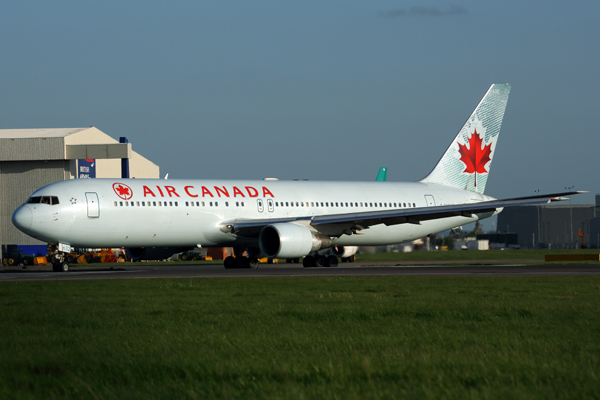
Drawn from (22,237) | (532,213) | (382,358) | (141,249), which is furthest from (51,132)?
(532,213)

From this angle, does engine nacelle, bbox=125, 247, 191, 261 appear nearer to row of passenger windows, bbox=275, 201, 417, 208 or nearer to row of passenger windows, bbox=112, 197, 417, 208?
row of passenger windows, bbox=112, 197, 417, 208

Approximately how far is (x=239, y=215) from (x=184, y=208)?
2691 mm

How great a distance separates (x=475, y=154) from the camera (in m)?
41.0

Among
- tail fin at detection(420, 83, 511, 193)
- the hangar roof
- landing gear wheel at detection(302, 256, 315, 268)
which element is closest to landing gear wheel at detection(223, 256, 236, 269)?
landing gear wheel at detection(302, 256, 315, 268)

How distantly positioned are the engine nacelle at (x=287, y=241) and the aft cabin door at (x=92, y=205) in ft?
21.1

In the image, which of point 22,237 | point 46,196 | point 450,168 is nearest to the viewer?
point 46,196

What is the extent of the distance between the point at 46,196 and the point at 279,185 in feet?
35.4

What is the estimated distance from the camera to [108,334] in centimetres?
948

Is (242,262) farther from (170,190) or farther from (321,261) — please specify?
(170,190)

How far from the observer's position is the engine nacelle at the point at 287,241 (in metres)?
29.4

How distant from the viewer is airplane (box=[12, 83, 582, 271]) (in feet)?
93.7

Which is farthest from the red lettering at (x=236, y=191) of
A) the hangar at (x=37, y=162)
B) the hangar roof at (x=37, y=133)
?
the hangar roof at (x=37, y=133)

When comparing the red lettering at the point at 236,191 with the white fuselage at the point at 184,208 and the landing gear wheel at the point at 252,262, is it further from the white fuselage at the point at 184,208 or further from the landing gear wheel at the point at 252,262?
the landing gear wheel at the point at 252,262

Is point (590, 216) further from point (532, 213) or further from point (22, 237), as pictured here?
point (22, 237)
